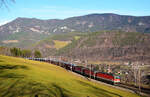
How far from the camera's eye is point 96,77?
2977 inches

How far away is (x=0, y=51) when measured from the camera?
183750mm

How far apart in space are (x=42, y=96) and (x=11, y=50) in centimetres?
17868

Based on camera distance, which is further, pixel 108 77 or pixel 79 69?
pixel 79 69

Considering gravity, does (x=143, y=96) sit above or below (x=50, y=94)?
below

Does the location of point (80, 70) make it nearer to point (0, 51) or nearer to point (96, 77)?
point (96, 77)

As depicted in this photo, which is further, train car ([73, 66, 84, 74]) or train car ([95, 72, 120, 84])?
train car ([73, 66, 84, 74])

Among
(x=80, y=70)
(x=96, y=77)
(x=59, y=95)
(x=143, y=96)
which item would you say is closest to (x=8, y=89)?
(x=59, y=95)

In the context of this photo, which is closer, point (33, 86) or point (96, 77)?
point (33, 86)

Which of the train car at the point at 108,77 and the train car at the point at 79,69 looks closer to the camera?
the train car at the point at 108,77

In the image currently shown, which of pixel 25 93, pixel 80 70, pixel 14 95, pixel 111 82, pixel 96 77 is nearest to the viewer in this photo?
pixel 14 95

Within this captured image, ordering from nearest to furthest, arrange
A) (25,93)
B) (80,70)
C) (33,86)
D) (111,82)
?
(25,93)
(33,86)
(111,82)
(80,70)

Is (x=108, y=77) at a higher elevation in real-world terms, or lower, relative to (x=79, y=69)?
lower

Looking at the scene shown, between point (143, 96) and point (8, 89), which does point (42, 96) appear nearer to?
point (8, 89)

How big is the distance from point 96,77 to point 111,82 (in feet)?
35.8
